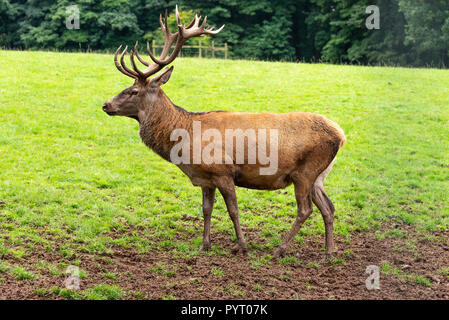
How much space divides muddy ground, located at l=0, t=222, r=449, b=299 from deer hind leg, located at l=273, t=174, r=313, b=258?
23cm

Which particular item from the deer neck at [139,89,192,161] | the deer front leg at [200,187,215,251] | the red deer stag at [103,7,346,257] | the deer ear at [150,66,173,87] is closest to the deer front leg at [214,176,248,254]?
the red deer stag at [103,7,346,257]

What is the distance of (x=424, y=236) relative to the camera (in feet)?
28.1

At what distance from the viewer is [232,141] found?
7391mm

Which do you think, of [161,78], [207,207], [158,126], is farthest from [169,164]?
[161,78]

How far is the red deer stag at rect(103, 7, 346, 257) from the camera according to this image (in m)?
7.31

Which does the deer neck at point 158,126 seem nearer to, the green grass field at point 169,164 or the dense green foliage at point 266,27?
the green grass field at point 169,164

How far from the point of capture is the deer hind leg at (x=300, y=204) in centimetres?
735

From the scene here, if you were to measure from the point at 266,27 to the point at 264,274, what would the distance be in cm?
3517

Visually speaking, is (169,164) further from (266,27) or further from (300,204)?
(266,27)

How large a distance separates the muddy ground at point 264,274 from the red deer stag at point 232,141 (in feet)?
1.41

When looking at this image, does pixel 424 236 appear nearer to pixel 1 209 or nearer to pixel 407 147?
pixel 407 147

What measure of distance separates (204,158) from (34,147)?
6343 mm

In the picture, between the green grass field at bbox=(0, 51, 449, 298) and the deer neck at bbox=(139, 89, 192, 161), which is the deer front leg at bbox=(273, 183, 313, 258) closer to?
the green grass field at bbox=(0, 51, 449, 298)

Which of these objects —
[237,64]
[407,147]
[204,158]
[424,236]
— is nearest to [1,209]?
[204,158]
